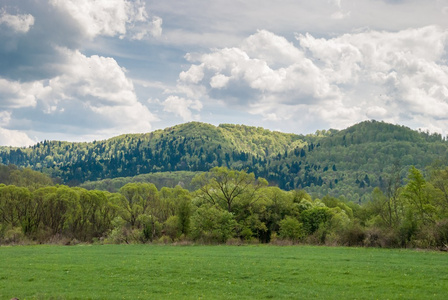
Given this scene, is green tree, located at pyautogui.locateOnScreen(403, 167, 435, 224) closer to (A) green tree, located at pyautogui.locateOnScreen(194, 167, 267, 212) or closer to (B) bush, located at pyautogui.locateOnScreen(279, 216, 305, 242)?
(B) bush, located at pyautogui.locateOnScreen(279, 216, 305, 242)

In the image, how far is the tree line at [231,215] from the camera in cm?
5538

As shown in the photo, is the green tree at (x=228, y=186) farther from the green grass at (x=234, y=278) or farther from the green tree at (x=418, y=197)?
the green grass at (x=234, y=278)

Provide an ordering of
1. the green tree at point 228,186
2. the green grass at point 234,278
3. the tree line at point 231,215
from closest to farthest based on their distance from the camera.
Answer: the green grass at point 234,278 → the tree line at point 231,215 → the green tree at point 228,186

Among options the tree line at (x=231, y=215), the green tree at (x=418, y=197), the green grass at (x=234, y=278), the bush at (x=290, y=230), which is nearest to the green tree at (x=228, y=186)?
the tree line at (x=231, y=215)

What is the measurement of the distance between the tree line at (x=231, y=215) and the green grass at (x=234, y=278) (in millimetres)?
14803

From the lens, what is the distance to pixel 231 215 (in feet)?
218

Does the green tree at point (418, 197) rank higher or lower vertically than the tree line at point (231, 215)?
higher

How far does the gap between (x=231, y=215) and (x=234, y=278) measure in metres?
37.0

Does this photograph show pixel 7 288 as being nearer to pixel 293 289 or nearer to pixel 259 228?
pixel 293 289

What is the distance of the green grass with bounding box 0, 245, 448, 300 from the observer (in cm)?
2402

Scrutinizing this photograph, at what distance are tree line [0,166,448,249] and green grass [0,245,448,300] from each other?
48.6 ft

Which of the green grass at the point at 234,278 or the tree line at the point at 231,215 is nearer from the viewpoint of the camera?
the green grass at the point at 234,278

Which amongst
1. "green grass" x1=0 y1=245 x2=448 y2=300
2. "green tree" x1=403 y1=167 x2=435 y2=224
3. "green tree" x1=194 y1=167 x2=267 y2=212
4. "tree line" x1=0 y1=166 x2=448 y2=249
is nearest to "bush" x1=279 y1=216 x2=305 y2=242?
"tree line" x1=0 y1=166 x2=448 y2=249

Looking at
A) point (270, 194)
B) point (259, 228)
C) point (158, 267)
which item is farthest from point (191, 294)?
point (270, 194)
